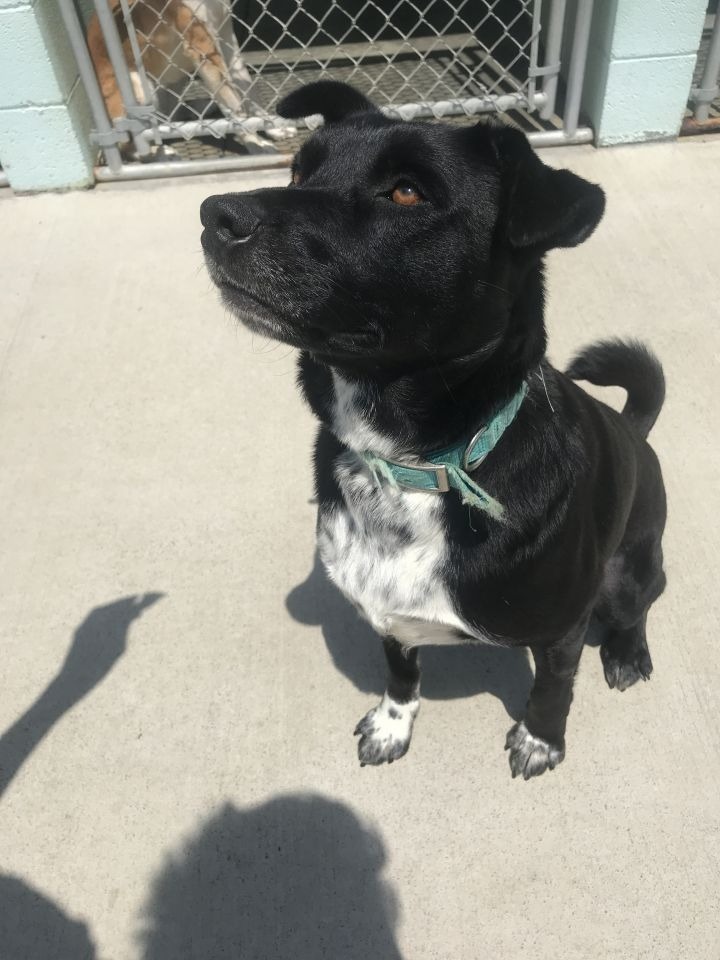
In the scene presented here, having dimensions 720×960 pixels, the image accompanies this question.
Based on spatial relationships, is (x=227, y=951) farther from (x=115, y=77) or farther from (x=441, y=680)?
(x=115, y=77)

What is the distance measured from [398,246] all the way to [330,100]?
62 centimetres

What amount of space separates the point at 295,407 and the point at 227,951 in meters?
1.87

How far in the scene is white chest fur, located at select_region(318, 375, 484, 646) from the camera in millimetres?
1607

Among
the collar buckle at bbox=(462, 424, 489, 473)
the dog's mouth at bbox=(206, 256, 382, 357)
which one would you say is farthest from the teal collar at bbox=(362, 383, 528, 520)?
the dog's mouth at bbox=(206, 256, 382, 357)

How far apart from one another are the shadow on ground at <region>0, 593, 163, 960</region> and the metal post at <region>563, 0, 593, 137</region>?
3.24m

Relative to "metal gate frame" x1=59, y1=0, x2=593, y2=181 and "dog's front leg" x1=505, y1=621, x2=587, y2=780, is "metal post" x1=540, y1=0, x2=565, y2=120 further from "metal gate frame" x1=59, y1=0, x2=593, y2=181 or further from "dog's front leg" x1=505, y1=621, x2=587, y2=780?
"dog's front leg" x1=505, y1=621, x2=587, y2=780

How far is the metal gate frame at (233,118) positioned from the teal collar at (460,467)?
2.99m

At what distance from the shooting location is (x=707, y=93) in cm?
405

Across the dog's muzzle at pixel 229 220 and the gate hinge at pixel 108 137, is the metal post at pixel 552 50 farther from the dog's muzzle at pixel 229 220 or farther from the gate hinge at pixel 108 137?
the dog's muzzle at pixel 229 220

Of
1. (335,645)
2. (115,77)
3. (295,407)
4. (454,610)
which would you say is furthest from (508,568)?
(115,77)

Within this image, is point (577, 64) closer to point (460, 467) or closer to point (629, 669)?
point (629, 669)

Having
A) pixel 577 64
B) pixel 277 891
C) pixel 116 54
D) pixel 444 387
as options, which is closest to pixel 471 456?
pixel 444 387

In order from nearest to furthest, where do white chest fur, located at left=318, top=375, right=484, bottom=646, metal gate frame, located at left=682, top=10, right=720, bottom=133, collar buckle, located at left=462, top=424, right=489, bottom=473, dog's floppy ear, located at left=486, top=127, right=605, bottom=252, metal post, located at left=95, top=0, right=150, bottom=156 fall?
dog's floppy ear, located at left=486, top=127, right=605, bottom=252 < collar buckle, located at left=462, top=424, right=489, bottom=473 < white chest fur, located at left=318, top=375, right=484, bottom=646 < metal post, located at left=95, top=0, right=150, bottom=156 < metal gate frame, located at left=682, top=10, right=720, bottom=133

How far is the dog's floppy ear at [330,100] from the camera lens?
1747 mm
